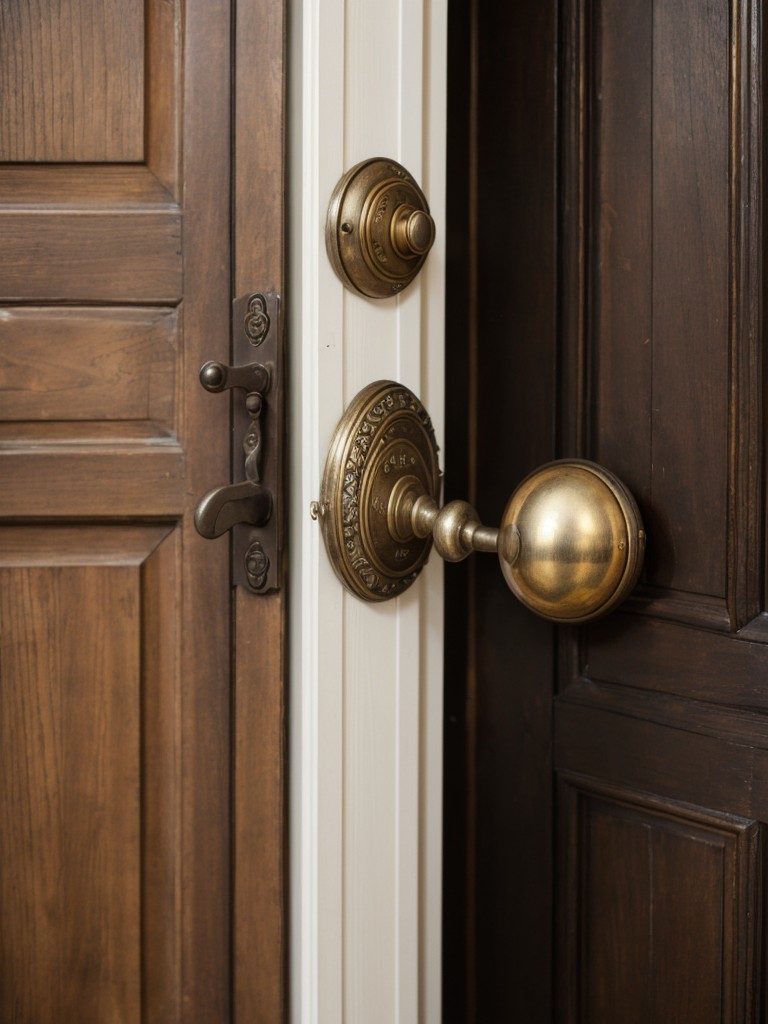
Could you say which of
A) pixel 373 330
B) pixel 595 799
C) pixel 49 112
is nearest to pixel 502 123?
pixel 373 330

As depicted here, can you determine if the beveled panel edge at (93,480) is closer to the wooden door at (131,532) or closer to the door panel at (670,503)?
the wooden door at (131,532)

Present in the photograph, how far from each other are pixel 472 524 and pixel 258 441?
17 centimetres

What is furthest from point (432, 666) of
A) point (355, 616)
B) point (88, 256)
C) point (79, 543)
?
point (88, 256)

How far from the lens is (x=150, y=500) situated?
68cm

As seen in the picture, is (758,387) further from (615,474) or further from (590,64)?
(590,64)

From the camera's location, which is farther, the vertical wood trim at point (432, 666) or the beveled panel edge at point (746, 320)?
the vertical wood trim at point (432, 666)

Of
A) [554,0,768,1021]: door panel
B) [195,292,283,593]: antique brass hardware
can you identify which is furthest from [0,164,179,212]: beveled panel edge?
[554,0,768,1021]: door panel

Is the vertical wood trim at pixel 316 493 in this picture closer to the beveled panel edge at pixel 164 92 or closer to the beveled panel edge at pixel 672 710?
the beveled panel edge at pixel 164 92

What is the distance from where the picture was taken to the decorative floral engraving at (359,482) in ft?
2.19

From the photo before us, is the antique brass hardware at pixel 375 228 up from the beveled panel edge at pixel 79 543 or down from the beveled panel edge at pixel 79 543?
up

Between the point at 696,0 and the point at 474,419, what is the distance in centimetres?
35

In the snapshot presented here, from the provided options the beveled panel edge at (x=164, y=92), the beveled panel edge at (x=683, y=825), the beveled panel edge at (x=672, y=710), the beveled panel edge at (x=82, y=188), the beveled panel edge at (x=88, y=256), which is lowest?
the beveled panel edge at (x=683, y=825)

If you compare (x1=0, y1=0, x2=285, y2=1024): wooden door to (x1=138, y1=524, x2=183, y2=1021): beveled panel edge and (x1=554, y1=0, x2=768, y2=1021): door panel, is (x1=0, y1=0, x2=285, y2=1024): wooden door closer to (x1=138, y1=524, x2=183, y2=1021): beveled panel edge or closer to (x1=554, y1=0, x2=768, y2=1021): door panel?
(x1=138, y1=524, x2=183, y2=1021): beveled panel edge

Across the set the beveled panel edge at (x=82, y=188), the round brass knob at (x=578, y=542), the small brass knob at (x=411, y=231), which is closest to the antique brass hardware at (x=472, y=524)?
the round brass knob at (x=578, y=542)
